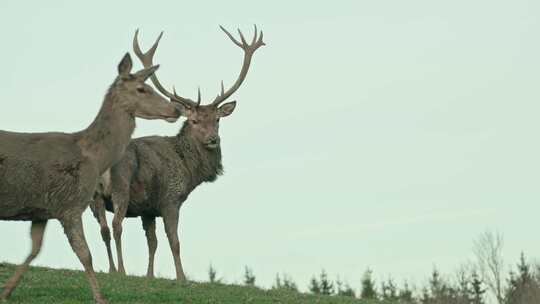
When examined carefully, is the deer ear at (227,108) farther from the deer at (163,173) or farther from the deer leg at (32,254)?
the deer leg at (32,254)

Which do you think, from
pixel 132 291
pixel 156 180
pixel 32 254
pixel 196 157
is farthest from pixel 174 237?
pixel 32 254

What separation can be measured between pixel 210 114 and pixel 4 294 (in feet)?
26.9

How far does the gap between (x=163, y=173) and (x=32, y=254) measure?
646cm

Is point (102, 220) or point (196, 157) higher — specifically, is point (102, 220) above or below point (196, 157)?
below

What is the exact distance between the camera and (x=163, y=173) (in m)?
20.9

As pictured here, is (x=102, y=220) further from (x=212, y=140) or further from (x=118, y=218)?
→ (x=212, y=140)

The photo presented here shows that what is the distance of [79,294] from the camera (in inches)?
615

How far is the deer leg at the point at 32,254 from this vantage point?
14562 mm

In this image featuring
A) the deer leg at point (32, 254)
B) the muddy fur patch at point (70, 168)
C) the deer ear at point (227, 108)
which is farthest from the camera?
the deer ear at point (227, 108)

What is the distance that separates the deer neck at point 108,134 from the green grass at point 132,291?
1.94 meters

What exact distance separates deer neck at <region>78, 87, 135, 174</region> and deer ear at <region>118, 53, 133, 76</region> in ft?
0.89

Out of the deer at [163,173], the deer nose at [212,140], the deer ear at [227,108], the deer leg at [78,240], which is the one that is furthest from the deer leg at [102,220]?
the deer leg at [78,240]

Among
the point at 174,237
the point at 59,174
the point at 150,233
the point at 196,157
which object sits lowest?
the point at 59,174

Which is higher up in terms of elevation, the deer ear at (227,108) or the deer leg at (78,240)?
the deer ear at (227,108)
